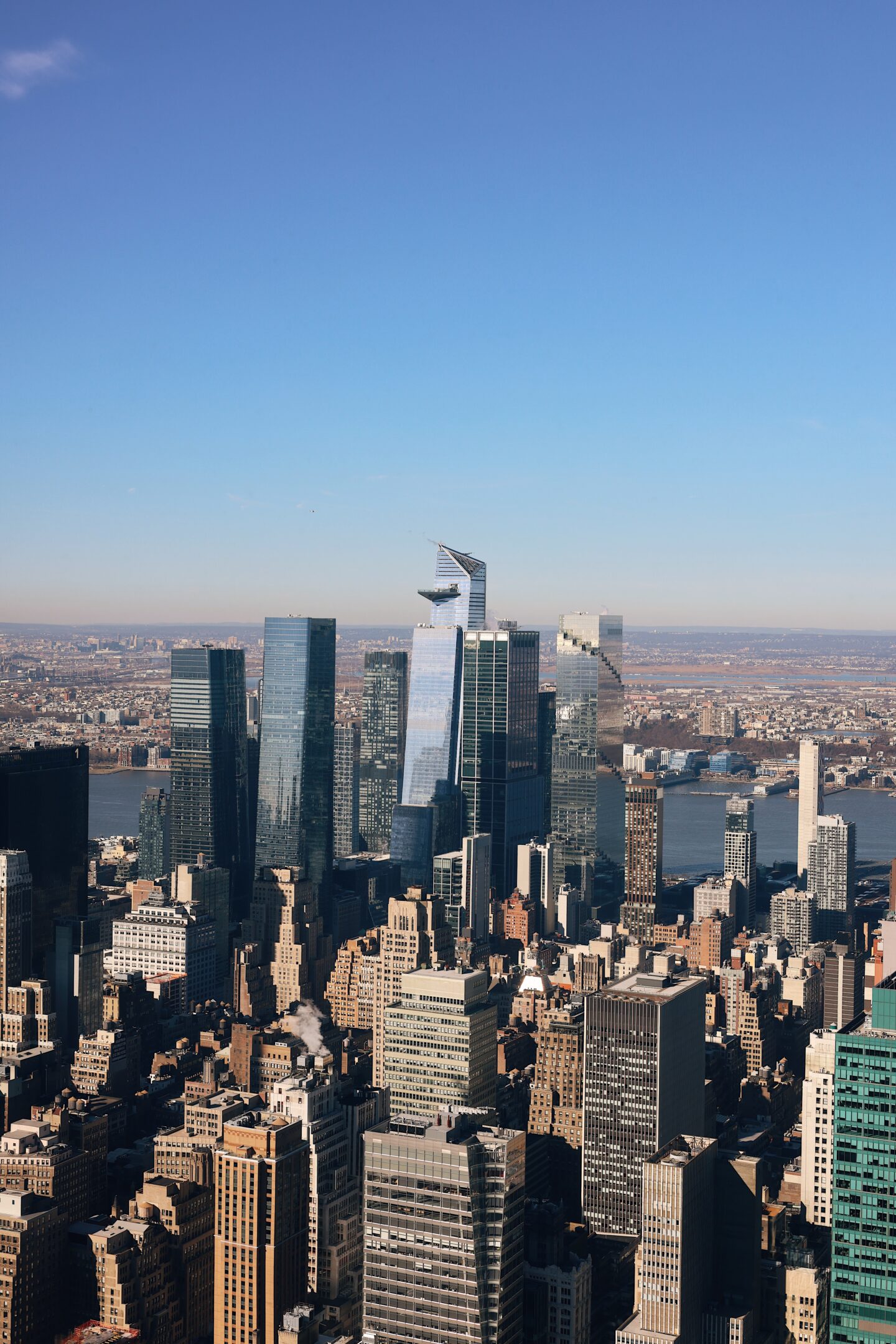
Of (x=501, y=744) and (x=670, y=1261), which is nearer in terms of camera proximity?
(x=670, y=1261)

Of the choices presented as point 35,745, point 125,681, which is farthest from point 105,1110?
point 125,681

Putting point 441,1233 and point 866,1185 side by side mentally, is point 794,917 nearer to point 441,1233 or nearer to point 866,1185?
point 866,1185

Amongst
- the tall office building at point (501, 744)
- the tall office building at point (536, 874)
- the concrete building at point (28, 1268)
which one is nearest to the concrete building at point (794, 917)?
the tall office building at point (536, 874)

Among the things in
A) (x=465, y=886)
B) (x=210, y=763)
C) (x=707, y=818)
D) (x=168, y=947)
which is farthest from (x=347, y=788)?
(x=707, y=818)

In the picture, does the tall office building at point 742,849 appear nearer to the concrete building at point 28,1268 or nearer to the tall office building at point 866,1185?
the concrete building at point 28,1268

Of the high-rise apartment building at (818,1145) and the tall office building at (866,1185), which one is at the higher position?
the tall office building at (866,1185)
